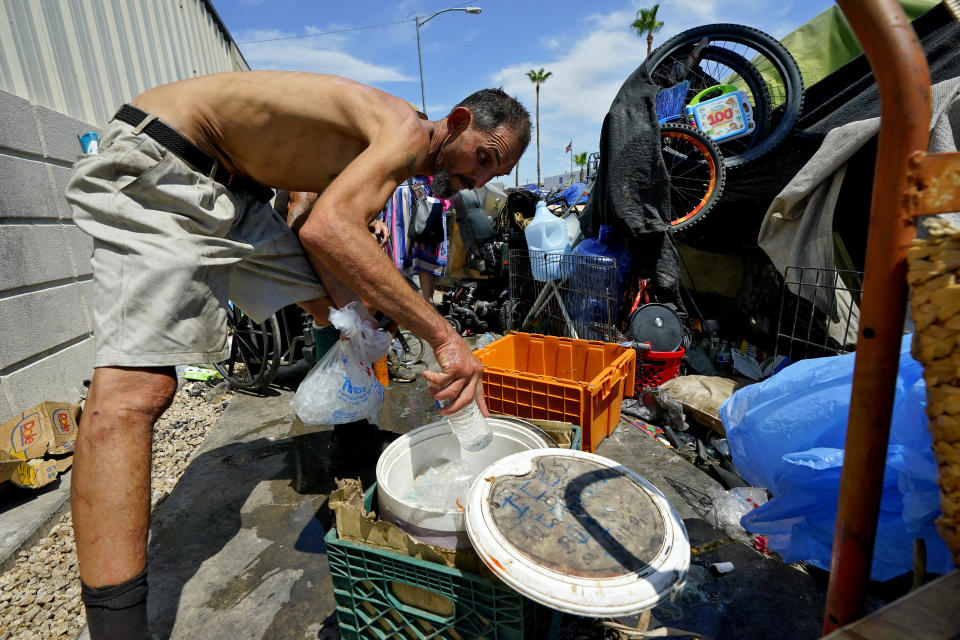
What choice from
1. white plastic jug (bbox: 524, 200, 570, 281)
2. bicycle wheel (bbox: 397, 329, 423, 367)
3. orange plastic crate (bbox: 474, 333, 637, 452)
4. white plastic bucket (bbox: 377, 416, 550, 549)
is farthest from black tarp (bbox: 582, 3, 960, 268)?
white plastic bucket (bbox: 377, 416, 550, 549)

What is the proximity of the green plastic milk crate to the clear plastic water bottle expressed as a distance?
1.17 ft

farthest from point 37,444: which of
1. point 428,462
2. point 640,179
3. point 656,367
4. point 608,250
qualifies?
point 640,179

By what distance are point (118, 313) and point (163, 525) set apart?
48.8 inches

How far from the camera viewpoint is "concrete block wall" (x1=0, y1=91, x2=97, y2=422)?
2.54 metres

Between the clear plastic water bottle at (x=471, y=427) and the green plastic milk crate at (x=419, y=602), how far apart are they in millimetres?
357

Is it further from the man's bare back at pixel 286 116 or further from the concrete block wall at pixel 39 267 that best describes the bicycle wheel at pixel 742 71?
the concrete block wall at pixel 39 267

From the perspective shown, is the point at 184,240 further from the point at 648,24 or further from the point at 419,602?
the point at 648,24

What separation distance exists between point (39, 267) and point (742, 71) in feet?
18.5

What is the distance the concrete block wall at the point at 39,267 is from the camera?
8.35 feet

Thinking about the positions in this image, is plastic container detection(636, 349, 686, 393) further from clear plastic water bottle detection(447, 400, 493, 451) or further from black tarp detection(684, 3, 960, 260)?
clear plastic water bottle detection(447, 400, 493, 451)

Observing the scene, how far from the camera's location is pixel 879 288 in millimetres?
606

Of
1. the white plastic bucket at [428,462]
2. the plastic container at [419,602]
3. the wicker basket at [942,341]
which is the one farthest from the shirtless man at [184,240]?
the wicker basket at [942,341]

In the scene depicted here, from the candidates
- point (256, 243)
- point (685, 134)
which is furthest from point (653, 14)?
point (256, 243)

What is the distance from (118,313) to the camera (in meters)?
1.31
